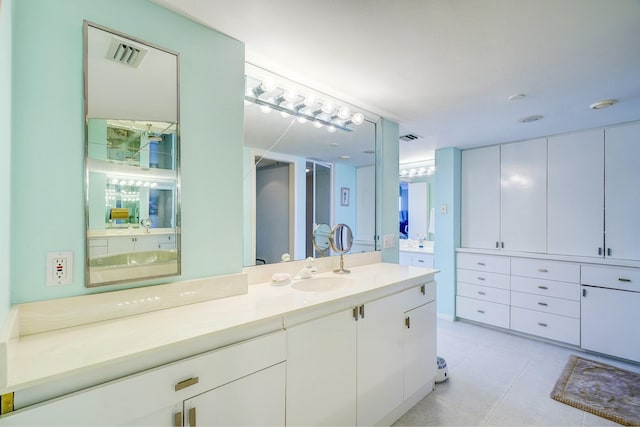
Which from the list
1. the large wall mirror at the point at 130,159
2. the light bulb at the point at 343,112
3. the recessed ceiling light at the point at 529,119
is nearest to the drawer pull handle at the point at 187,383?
the large wall mirror at the point at 130,159

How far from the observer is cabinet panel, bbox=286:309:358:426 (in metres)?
1.31

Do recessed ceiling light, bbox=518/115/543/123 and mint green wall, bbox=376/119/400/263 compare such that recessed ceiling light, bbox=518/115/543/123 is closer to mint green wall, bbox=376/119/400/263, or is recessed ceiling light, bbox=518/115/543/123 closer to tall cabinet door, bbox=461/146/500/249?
tall cabinet door, bbox=461/146/500/249

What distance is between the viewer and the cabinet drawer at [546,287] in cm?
296

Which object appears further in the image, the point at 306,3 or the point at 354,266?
the point at 354,266

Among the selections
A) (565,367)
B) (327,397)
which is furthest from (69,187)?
(565,367)

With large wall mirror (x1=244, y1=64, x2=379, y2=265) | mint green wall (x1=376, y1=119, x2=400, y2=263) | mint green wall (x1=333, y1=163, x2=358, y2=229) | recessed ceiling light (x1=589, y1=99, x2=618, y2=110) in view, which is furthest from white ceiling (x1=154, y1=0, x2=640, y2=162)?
mint green wall (x1=333, y1=163, x2=358, y2=229)

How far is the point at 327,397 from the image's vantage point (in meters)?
1.44

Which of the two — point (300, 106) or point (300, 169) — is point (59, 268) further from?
point (300, 106)

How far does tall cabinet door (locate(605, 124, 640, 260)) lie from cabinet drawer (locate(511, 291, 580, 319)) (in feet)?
2.00

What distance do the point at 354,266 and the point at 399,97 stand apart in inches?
54.5

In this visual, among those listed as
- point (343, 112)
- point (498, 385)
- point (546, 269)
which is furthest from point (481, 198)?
point (343, 112)

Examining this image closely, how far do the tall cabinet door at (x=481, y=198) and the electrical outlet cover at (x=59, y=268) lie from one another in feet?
12.9

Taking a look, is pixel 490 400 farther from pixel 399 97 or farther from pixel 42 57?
pixel 42 57

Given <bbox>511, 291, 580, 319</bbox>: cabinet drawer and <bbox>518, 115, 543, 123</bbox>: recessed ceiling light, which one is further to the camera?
<bbox>511, 291, 580, 319</bbox>: cabinet drawer
